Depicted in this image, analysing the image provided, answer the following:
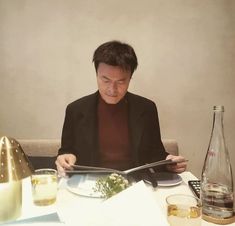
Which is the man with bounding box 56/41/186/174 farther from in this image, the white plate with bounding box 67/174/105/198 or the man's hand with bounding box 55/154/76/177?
the white plate with bounding box 67/174/105/198

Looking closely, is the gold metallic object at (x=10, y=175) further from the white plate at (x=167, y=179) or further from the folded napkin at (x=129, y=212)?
the white plate at (x=167, y=179)

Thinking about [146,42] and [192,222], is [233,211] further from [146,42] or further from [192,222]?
[146,42]

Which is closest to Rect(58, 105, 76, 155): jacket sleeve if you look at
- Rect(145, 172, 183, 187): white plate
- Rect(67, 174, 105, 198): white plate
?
Rect(67, 174, 105, 198): white plate

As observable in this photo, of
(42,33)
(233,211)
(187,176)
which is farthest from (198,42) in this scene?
(233,211)

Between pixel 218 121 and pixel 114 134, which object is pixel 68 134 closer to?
pixel 114 134

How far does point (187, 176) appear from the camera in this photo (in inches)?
43.3

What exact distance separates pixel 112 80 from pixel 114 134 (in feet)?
1.09

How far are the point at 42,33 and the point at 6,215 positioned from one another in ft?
5.36

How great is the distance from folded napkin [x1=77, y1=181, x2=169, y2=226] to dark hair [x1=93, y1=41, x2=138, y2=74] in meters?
0.77

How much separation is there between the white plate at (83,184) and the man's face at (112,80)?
0.52 meters

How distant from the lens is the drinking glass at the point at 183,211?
0.67 metres

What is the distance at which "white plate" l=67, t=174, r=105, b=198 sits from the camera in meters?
0.88

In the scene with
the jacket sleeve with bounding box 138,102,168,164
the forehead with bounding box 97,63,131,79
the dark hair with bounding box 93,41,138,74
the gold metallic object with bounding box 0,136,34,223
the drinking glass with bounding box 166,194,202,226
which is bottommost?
the jacket sleeve with bounding box 138,102,168,164

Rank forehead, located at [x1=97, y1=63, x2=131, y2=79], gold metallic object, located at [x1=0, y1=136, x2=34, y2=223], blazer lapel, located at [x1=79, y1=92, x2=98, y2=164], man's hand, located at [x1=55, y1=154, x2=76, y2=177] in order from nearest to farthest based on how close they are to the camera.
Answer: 1. gold metallic object, located at [x1=0, y1=136, x2=34, y2=223]
2. man's hand, located at [x1=55, y1=154, x2=76, y2=177]
3. forehead, located at [x1=97, y1=63, x2=131, y2=79]
4. blazer lapel, located at [x1=79, y1=92, x2=98, y2=164]
